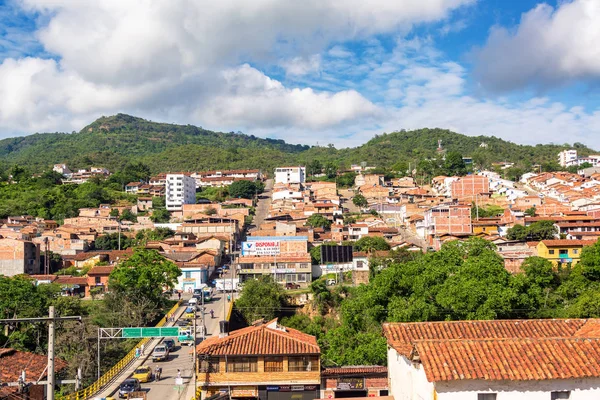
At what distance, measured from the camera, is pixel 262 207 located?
81125 mm

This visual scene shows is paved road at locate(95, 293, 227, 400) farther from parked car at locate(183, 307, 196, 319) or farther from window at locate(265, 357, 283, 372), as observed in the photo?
window at locate(265, 357, 283, 372)

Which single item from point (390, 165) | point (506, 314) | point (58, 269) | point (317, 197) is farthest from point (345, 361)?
point (390, 165)

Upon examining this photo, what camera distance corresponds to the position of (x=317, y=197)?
79312 millimetres

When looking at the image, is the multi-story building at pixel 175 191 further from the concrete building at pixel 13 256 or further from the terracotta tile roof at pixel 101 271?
the terracotta tile roof at pixel 101 271

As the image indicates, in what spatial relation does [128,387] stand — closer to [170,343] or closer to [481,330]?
[170,343]

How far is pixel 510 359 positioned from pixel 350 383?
8189mm

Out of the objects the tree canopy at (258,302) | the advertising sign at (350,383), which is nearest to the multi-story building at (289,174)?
the tree canopy at (258,302)

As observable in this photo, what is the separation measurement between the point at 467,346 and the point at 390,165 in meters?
99.7

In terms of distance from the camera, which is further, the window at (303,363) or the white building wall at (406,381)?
the window at (303,363)

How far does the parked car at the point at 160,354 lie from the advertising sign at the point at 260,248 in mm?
22446

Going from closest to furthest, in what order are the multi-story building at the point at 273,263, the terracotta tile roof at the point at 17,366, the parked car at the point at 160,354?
the terracotta tile roof at the point at 17,366, the parked car at the point at 160,354, the multi-story building at the point at 273,263

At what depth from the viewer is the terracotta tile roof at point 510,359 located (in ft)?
34.4

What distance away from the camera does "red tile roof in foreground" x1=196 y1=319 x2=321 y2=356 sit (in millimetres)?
18953

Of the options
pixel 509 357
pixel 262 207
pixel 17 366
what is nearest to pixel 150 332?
pixel 17 366
